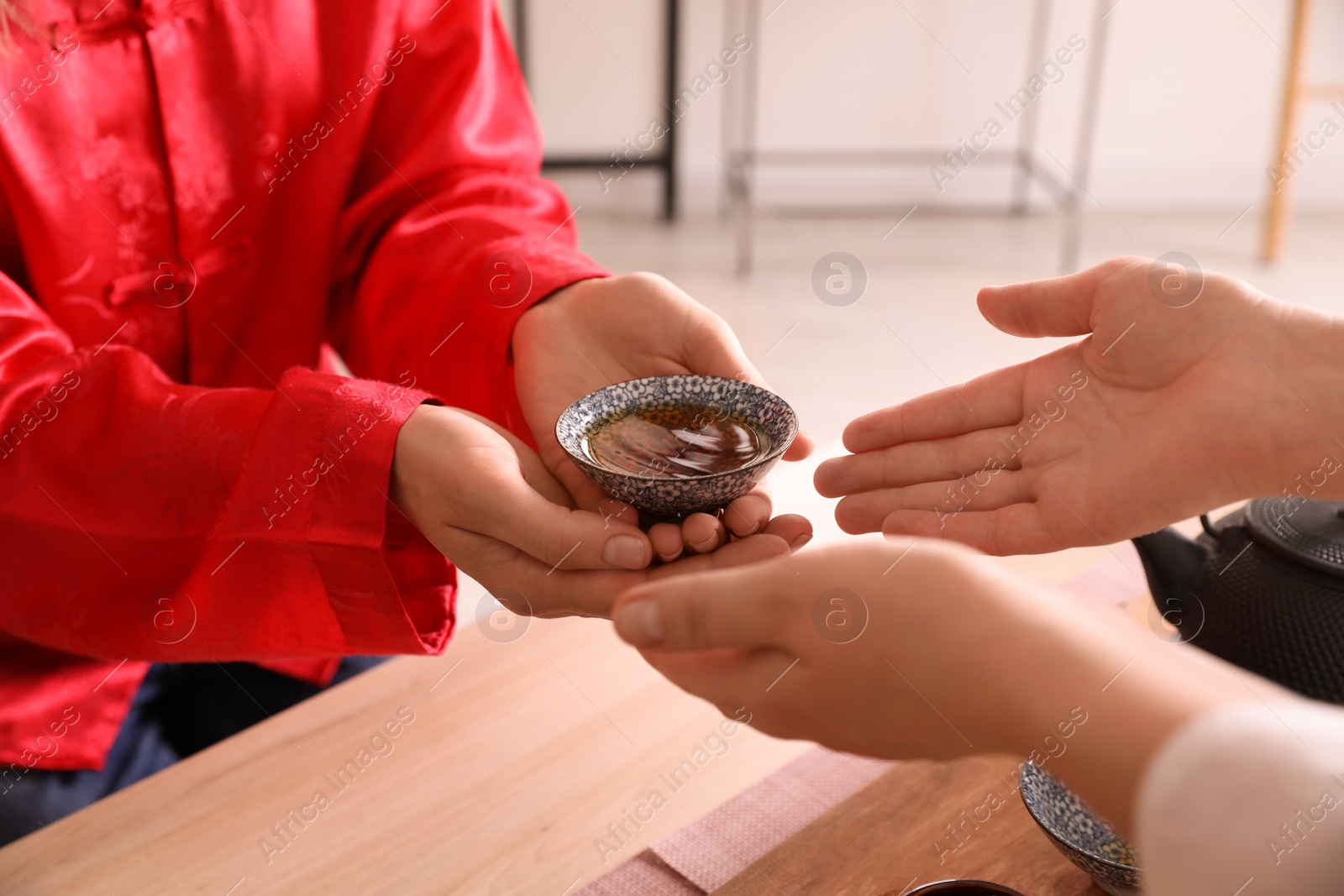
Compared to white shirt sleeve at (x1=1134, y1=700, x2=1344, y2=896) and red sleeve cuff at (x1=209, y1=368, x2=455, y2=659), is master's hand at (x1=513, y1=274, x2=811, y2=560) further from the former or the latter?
white shirt sleeve at (x1=1134, y1=700, x2=1344, y2=896)

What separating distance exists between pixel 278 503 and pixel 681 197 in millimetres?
3498

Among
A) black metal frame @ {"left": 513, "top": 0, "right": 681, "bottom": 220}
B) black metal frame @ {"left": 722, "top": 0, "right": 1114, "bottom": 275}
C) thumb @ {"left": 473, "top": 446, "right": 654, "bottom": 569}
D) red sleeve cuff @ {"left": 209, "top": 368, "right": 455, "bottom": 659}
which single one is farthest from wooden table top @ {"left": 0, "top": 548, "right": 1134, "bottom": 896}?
black metal frame @ {"left": 513, "top": 0, "right": 681, "bottom": 220}

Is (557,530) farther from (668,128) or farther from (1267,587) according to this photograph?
(668,128)

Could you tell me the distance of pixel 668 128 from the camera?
3936 millimetres

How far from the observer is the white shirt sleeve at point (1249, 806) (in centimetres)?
43

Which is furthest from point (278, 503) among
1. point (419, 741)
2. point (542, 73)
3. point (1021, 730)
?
point (542, 73)

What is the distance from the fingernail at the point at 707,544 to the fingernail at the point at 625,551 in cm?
5

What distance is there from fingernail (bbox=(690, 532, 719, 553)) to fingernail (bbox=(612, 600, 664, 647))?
18 centimetres

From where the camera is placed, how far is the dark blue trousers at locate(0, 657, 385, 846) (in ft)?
3.07

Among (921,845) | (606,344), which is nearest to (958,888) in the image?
(921,845)

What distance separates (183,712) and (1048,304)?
90 cm

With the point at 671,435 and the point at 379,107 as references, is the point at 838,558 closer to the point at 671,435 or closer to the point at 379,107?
the point at 671,435

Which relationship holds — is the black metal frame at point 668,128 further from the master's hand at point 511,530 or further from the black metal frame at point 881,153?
the master's hand at point 511,530

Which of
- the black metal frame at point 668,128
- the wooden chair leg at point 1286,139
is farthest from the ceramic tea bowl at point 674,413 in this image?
the wooden chair leg at point 1286,139
